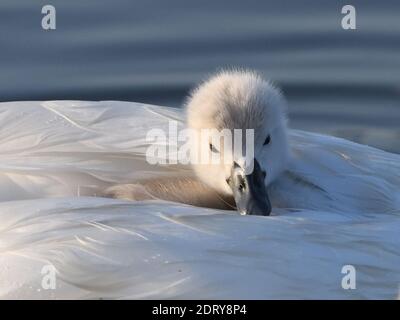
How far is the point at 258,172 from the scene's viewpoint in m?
5.21

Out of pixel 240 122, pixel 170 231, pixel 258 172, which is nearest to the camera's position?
pixel 170 231

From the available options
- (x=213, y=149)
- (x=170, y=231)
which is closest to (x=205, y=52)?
(x=213, y=149)

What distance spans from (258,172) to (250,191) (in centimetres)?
18

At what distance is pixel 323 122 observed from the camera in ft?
24.8

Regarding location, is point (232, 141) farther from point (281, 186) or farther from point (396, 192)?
point (396, 192)

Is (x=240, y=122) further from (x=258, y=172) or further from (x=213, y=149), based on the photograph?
(x=258, y=172)

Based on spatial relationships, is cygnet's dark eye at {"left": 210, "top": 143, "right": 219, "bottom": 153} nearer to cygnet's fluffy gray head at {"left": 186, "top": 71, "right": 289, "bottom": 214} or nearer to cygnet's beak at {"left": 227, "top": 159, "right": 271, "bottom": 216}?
cygnet's fluffy gray head at {"left": 186, "top": 71, "right": 289, "bottom": 214}

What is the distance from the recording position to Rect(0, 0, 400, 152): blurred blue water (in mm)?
7848

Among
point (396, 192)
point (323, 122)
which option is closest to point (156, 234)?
point (396, 192)

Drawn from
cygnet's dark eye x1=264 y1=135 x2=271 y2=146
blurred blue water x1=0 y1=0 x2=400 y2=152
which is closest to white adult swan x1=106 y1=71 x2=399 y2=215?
cygnet's dark eye x1=264 y1=135 x2=271 y2=146

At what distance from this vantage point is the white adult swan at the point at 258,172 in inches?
205

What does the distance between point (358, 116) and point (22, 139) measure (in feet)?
8.44

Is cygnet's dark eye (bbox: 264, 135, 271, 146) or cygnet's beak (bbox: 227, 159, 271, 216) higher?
cygnet's dark eye (bbox: 264, 135, 271, 146)

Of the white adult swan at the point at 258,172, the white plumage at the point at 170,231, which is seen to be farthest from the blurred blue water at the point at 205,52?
the white plumage at the point at 170,231
